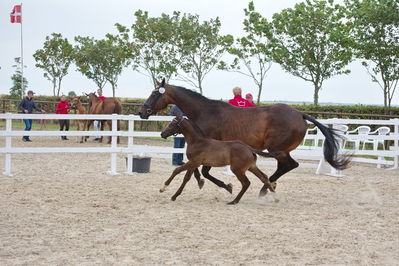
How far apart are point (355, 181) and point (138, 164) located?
15.4ft

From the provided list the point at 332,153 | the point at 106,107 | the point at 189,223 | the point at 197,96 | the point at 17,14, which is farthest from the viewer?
the point at 17,14

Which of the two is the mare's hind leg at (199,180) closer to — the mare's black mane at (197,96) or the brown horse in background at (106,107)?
the mare's black mane at (197,96)

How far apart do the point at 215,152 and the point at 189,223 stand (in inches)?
62.7

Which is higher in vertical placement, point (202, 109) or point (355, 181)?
point (202, 109)

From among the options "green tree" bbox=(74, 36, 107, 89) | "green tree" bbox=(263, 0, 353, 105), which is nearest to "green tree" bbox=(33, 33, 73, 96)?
"green tree" bbox=(74, 36, 107, 89)

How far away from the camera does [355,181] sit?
11.5 metres

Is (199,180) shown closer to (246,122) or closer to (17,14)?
(246,122)

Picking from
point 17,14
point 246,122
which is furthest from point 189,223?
point 17,14

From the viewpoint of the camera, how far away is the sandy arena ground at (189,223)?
5051mm

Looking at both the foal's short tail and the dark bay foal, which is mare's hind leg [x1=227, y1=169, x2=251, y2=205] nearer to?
the dark bay foal

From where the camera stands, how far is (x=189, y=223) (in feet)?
A: 21.4

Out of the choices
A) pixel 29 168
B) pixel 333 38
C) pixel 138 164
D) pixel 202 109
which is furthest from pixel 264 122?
pixel 333 38

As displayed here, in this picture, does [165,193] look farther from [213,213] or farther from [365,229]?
[365,229]

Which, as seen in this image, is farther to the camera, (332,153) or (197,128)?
(332,153)
